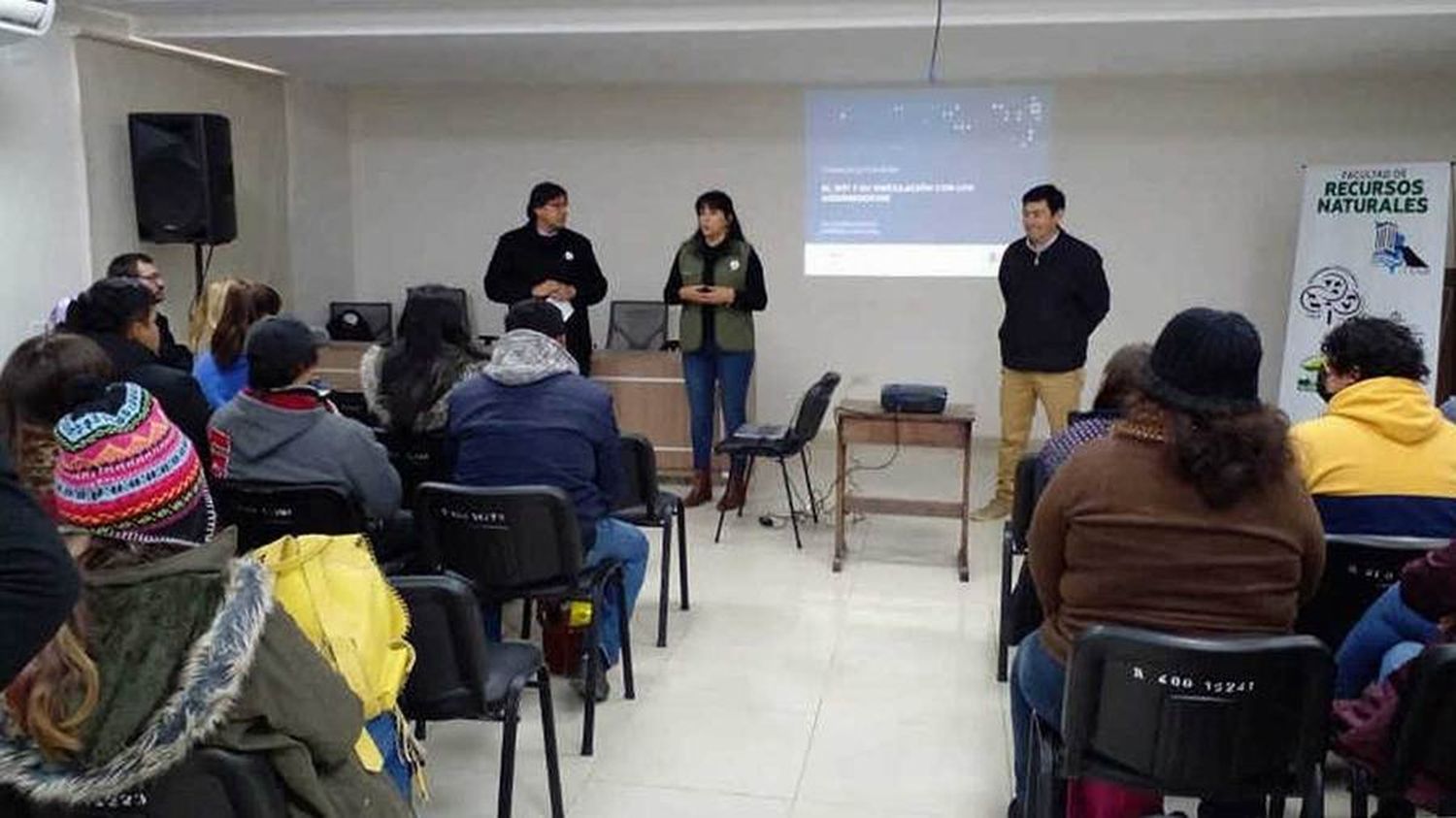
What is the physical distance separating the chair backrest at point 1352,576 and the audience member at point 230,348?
2.95 m

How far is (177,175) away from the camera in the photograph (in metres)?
5.55

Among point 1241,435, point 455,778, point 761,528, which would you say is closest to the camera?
point 1241,435

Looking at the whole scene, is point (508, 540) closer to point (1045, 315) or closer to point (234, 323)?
point (234, 323)

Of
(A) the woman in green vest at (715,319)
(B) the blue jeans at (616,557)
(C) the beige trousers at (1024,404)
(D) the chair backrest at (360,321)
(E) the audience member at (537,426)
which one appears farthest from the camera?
(D) the chair backrest at (360,321)

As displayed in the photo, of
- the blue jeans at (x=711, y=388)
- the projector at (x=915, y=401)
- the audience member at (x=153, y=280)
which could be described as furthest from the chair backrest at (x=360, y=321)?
the projector at (x=915, y=401)

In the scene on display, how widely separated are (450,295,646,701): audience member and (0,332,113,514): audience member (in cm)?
121

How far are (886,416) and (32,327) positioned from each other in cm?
409

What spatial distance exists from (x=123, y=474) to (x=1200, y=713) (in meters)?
1.65

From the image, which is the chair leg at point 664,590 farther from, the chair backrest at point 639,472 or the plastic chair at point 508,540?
the plastic chair at point 508,540

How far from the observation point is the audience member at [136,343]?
289 centimetres

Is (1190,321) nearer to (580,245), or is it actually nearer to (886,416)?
(886,416)

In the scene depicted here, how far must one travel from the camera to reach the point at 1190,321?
188 cm

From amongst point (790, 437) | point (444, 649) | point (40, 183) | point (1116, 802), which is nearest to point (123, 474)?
point (444, 649)

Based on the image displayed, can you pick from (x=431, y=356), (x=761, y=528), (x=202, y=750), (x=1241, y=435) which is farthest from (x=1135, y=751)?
(x=761, y=528)
